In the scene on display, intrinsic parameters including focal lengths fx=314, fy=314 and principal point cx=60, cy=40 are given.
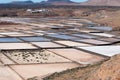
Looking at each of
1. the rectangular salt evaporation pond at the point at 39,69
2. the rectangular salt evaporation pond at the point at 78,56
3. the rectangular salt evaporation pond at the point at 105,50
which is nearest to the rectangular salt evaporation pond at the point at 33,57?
the rectangular salt evaporation pond at the point at 78,56

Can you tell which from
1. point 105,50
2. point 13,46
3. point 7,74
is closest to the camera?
point 7,74

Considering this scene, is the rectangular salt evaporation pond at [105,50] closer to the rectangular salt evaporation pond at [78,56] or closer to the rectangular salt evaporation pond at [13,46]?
the rectangular salt evaporation pond at [78,56]

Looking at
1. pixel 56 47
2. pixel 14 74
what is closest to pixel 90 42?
pixel 56 47

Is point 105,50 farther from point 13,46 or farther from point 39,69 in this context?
point 39,69

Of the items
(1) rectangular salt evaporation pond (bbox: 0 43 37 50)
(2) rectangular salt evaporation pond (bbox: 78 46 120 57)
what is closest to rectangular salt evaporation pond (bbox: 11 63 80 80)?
(2) rectangular salt evaporation pond (bbox: 78 46 120 57)

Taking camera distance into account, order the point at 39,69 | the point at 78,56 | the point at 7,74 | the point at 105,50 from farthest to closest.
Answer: the point at 105,50
the point at 78,56
the point at 39,69
the point at 7,74

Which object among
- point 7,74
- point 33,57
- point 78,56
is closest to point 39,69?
point 7,74
